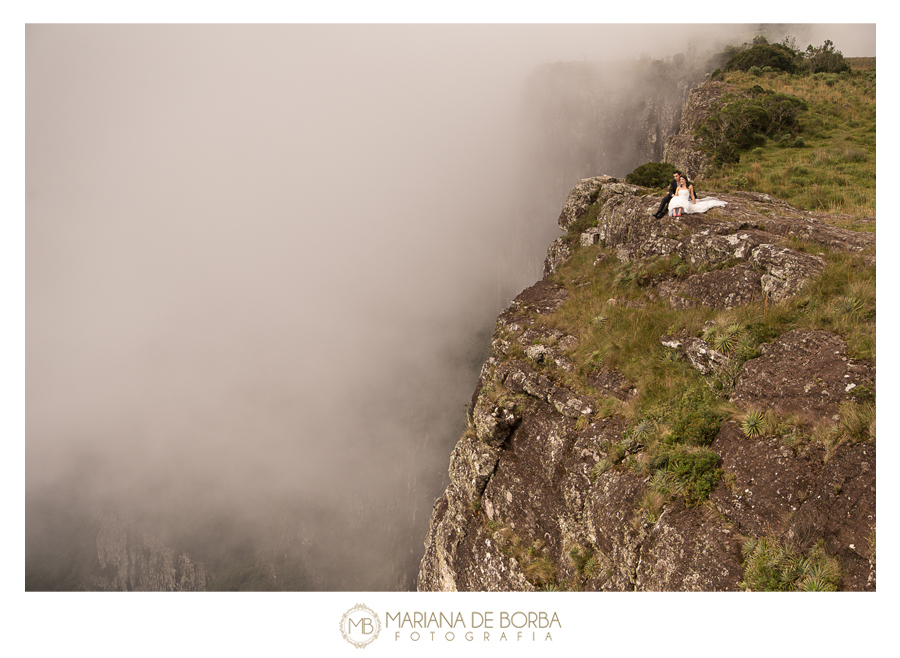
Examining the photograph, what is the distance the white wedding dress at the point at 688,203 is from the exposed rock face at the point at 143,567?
126311 millimetres

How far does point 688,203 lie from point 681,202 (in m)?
0.32

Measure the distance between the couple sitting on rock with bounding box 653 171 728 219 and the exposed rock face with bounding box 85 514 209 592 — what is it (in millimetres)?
125999

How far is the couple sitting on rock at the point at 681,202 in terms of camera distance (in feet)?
47.0

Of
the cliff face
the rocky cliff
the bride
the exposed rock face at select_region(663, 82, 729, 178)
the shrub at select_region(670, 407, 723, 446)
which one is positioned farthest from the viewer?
the cliff face

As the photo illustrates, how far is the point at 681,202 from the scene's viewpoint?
46.9 ft

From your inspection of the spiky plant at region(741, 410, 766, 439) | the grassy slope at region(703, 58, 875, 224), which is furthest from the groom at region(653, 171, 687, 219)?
the spiky plant at region(741, 410, 766, 439)

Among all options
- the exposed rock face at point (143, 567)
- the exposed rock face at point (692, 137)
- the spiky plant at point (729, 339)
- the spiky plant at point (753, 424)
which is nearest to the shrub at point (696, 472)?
the spiky plant at point (753, 424)

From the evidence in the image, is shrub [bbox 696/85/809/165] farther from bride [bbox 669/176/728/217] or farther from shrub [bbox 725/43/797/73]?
shrub [bbox 725/43/797/73]

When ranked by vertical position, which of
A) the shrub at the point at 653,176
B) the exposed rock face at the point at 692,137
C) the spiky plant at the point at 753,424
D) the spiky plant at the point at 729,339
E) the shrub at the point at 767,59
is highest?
the shrub at the point at 767,59

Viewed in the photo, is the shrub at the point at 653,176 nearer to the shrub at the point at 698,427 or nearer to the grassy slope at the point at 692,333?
the grassy slope at the point at 692,333

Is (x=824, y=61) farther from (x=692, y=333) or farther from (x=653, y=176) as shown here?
(x=692, y=333)

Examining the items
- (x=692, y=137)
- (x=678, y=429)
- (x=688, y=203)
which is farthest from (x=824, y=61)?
(x=678, y=429)
